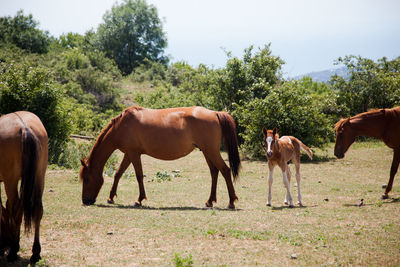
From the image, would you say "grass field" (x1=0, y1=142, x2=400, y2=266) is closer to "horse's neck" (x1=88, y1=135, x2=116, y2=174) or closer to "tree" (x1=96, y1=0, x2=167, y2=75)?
"horse's neck" (x1=88, y1=135, x2=116, y2=174)

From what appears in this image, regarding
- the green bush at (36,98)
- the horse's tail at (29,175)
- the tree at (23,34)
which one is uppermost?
the tree at (23,34)

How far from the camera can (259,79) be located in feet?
70.7

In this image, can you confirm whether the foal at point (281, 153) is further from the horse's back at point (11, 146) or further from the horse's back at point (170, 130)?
the horse's back at point (11, 146)

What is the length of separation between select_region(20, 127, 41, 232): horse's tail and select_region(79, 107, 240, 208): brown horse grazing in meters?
4.31

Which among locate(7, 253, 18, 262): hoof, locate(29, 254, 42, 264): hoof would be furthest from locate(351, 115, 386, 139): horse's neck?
locate(7, 253, 18, 262): hoof

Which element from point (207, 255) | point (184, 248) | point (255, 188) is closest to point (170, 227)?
point (184, 248)

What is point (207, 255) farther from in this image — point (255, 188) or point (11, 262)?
point (255, 188)

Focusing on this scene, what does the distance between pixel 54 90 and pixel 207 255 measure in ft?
41.5

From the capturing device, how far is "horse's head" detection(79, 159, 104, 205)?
933 cm

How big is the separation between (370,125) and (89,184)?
7831 millimetres

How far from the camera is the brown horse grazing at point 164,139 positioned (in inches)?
368

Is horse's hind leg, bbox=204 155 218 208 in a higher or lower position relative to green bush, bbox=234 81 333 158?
lower

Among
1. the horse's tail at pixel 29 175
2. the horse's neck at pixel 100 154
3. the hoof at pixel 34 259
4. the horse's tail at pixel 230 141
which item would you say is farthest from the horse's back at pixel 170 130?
the hoof at pixel 34 259

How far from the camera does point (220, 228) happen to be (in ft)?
22.5
